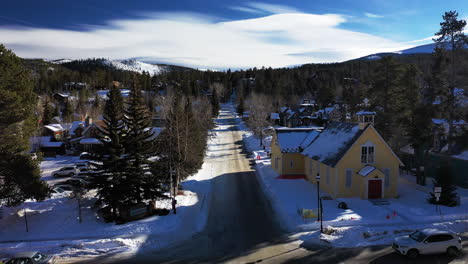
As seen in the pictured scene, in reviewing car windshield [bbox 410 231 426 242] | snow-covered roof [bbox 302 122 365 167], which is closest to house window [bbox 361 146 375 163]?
snow-covered roof [bbox 302 122 365 167]

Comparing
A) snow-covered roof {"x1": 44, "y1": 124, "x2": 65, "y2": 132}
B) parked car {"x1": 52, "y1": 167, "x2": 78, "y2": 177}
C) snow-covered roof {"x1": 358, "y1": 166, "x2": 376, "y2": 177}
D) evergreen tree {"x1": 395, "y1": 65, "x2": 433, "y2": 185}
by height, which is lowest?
parked car {"x1": 52, "y1": 167, "x2": 78, "y2": 177}

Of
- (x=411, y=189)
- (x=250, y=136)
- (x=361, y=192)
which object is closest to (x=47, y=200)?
(x=361, y=192)

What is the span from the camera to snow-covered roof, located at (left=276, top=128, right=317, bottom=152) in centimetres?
3653

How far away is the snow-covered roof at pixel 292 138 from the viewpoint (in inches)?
1438

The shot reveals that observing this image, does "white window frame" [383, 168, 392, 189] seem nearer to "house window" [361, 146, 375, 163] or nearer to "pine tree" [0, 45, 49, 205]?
"house window" [361, 146, 375, 163]

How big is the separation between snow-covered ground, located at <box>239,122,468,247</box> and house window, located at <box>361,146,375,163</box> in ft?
12.0

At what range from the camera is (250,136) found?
7188cm

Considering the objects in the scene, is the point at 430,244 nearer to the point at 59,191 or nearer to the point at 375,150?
the point at 375,150

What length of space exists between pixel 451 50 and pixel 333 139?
13.7 meters

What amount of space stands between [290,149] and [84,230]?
23.2 meters

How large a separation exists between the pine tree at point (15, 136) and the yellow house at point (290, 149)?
2376 cm

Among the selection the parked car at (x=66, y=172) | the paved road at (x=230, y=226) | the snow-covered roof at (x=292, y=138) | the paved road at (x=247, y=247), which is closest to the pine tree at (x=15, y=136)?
the paved road at (x=247, y=247)

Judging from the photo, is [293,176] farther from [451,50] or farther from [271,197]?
[451,50]

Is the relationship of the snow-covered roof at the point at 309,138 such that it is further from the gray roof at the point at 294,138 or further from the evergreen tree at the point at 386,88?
the evergreen tree at the point at 386,88
